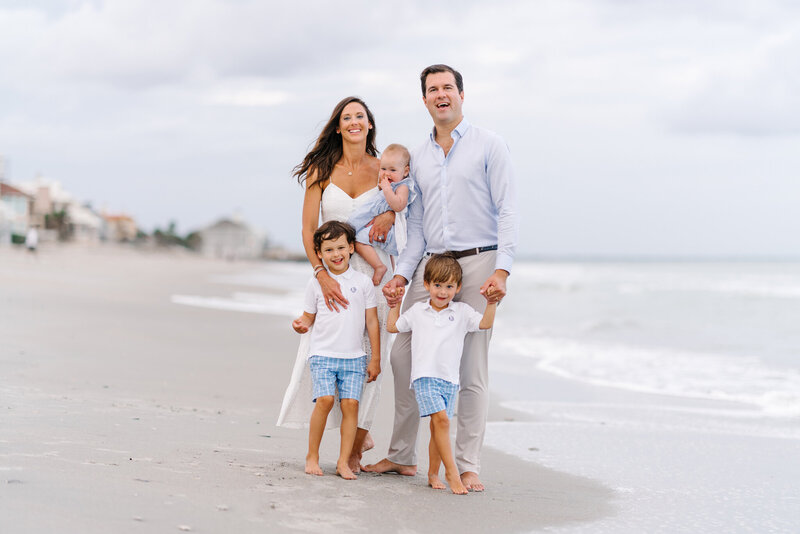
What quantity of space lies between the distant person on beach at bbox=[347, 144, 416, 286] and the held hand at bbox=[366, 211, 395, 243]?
15mm

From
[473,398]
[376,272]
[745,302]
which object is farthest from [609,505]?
[745,302]

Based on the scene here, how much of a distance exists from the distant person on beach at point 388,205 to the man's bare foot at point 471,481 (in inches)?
41.9

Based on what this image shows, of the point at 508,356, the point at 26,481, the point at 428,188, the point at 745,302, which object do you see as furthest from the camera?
the point at 745,302

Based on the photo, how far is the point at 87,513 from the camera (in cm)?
279

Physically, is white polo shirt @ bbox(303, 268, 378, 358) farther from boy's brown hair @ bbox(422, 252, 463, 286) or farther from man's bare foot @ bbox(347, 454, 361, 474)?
man's bare foot @ bbox(347, 454, 361, 474)

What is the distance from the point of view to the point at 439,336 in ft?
12.6

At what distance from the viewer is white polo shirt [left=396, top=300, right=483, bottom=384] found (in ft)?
12.6

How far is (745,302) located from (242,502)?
22.3 m

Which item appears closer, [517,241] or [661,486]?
[517,241]

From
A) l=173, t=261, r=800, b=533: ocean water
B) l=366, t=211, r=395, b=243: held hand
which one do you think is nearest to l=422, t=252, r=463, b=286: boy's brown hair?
l=366, t=211, r=395, b=243: held hand

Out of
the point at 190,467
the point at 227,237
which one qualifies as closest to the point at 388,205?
the point at 190,467

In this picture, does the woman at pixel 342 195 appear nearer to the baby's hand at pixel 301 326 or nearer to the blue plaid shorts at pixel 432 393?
the baby's hand at pixel 301 326

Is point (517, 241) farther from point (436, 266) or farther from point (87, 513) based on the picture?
point (87, 513)

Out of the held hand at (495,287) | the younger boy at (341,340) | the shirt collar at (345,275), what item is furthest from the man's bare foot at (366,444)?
the held hand at (495,287)
